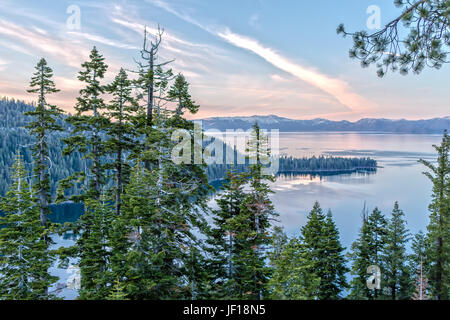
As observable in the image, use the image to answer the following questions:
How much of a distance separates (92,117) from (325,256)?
15657 millimetres

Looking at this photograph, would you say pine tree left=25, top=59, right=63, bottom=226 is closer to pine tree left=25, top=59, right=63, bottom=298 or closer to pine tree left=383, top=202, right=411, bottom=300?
pine tree left=25, top=59, right=63, bottom=298

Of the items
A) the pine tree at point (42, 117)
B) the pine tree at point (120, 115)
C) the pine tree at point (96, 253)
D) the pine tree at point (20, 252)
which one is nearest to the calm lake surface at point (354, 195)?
the pine tree at point (120, 115)

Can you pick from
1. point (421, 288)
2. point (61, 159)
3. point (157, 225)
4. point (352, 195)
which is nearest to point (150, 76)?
point (157, 225)

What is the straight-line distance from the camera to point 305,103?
63.8 metres

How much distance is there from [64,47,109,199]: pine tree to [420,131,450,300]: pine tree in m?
20.6

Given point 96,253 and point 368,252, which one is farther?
point 368,252

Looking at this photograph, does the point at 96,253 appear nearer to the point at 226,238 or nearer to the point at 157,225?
the point at 157,225

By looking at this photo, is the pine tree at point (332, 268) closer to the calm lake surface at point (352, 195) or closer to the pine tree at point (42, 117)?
the pine tree at point (42, 117)

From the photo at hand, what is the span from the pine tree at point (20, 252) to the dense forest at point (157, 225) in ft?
0.15

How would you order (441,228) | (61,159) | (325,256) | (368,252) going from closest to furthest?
(325,256) < (441,228) < (368,252) < (61,159)

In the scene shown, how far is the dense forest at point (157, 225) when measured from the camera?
990cm

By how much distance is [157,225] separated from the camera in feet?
33.3

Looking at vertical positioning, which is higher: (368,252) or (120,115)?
(120,115)
